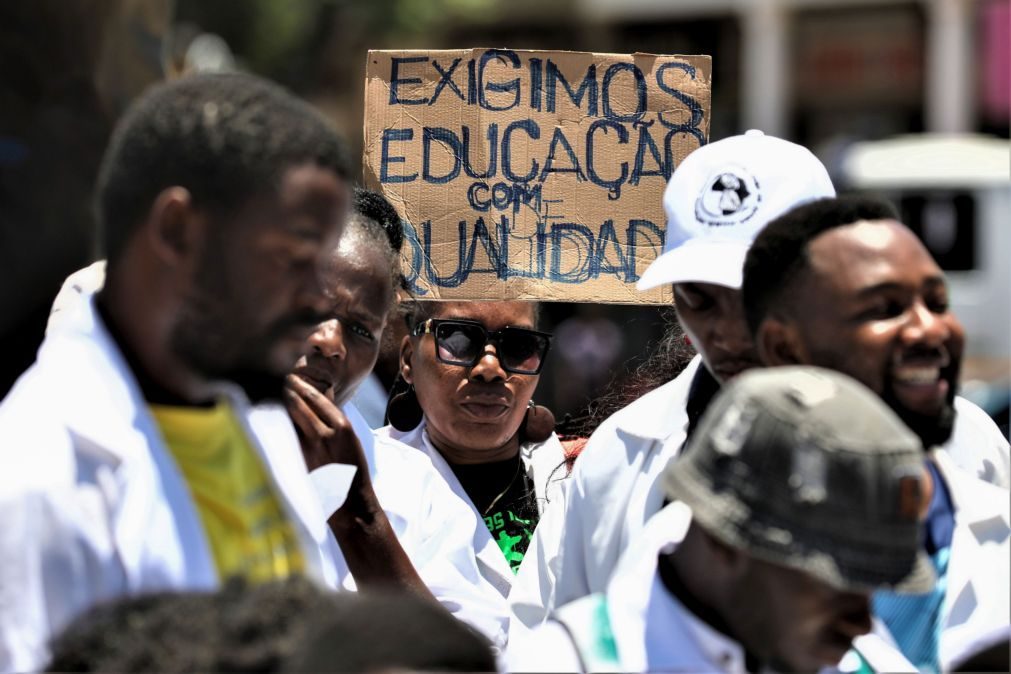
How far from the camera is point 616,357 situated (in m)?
16.6

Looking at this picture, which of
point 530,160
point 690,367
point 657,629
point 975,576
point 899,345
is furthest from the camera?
point 530,160

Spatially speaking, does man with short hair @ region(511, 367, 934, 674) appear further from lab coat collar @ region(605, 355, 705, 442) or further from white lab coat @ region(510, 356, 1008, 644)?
lab coat collar @ region(605, 355, 705, 442)

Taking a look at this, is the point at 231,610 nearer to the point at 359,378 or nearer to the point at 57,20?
the point at 359,378

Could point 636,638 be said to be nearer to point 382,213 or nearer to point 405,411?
point 382,213

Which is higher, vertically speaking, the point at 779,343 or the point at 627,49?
the point at 627,49

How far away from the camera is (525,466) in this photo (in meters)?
4.49

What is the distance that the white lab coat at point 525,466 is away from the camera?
4.06 meters

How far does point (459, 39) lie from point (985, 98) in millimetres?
9922

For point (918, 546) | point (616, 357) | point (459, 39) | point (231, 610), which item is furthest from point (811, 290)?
point (459, 39)

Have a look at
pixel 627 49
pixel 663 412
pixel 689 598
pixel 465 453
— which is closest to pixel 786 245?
pixel 663 412

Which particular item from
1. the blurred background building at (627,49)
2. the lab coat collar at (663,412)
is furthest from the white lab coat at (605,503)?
the blurred background building at (627,49)

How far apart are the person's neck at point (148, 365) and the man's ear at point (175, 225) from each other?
120 millimetres

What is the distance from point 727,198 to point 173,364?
137 centimetres

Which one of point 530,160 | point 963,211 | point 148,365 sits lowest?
point 148,365
